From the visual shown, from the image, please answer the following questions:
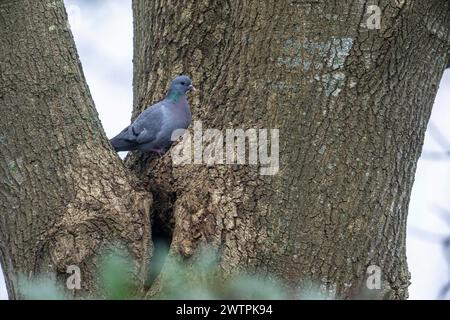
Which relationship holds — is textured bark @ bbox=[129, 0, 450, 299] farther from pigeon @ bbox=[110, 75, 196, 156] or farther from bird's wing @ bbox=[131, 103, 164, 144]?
bird's wing @ bbox=[131, 103, 164, 144]

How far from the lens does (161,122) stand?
4.74 meters

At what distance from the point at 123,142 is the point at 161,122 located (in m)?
0.33

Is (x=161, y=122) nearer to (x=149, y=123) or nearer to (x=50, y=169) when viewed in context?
(x=149, y=123)

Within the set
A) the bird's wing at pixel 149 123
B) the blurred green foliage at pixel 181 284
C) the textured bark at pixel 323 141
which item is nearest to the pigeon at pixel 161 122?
the bird's wing at pixel 149 123

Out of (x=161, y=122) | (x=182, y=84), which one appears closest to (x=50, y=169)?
(x=182, y=84)

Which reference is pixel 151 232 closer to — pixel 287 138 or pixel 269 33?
pixel 287 138

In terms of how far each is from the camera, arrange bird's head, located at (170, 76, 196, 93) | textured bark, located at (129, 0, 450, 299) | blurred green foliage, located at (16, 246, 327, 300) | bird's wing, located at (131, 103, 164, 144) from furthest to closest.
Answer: bird's wing, located at (131, 103, 164, 144), bird's head, located at (170, 76, 196, 93), textured bark, located at (129, 0, 450, 299), blurred green foliage, located at (16, 246, 327, 300)

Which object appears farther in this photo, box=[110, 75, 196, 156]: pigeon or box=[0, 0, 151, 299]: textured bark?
box=[110, 75, 196, 156]: pigeon

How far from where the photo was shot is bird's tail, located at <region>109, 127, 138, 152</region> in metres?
4.86

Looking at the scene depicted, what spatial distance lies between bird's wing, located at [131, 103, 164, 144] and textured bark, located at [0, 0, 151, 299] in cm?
76

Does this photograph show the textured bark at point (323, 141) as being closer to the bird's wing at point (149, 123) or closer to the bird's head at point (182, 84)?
the bird's head at point (182, 84)

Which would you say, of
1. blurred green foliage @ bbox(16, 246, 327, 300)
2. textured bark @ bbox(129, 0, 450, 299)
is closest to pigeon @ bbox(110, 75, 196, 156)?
textured bark @ bbox(129, 0, 450, 299)

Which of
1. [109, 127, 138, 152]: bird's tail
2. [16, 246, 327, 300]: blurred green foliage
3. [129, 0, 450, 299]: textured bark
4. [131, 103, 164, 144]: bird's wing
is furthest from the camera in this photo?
[109, 127, 138, 152]: bird's tail
